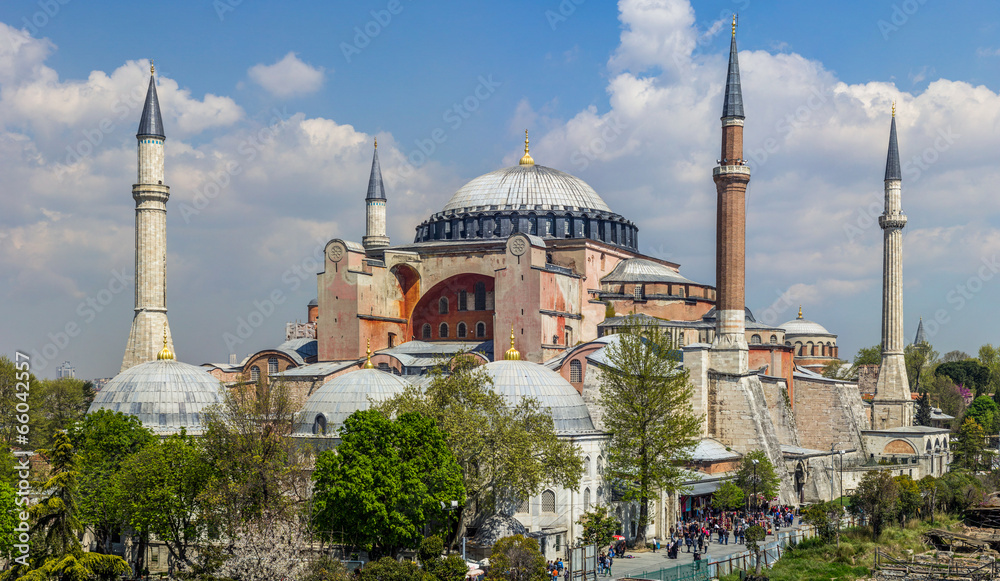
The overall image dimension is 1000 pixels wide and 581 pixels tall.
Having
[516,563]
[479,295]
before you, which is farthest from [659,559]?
[479,295]

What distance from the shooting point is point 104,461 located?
78.2ft

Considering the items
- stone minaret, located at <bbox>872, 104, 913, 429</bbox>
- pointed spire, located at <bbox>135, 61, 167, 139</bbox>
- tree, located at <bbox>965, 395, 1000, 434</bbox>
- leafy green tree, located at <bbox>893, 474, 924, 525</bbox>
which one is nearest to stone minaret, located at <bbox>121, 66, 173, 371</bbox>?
pointed spire, located at <bbox>135, 61, 167, 139</bbox>

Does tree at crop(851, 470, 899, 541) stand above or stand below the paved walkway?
above

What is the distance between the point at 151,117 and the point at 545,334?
1560cm

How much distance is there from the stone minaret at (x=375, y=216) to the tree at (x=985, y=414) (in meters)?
30.8

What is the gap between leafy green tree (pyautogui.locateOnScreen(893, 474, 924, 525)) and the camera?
29500 mm

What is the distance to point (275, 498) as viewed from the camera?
21703 mm

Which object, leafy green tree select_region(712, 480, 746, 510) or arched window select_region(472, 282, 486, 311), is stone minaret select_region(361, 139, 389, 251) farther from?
leafy green tree select_region(712, 480, 746, 510)

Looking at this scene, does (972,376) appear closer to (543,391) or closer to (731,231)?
(731,231)

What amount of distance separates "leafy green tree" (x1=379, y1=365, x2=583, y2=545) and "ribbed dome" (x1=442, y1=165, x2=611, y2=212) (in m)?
18.0

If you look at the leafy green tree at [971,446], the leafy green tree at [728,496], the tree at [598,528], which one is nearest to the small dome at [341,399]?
the tree at [598,528]

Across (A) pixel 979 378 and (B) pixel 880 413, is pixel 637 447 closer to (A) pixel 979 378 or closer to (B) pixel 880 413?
(B) pixel 880 413

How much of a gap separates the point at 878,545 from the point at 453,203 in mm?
23165

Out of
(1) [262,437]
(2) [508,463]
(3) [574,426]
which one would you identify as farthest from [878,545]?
(1) [262,437]
